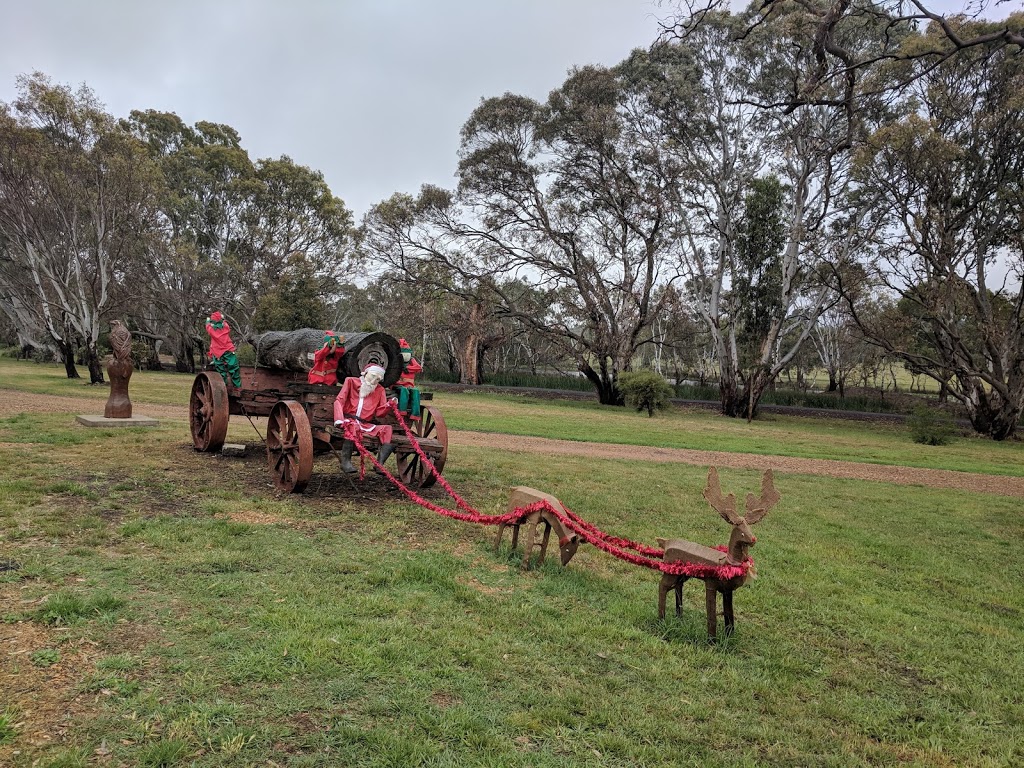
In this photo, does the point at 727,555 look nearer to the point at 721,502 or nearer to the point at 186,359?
the point at 721,502

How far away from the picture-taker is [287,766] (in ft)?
8.21

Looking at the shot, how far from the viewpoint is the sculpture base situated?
1090 centimetres

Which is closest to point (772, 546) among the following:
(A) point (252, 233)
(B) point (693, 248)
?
(B) point (693, 248)

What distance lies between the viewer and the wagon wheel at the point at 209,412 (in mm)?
8391

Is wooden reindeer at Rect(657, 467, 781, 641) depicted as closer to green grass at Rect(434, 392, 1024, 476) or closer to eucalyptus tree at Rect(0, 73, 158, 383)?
green grass at Rect(434, 392, 1024, 476)

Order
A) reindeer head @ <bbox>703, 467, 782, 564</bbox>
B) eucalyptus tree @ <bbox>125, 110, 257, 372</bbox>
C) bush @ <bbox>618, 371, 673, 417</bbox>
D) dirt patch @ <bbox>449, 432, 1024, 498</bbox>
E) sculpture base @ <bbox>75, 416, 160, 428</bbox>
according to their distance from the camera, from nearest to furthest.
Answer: reindeer head @ <bbox>703, 467, 782, 564</bbox>, sculpture base @ <bbox>75, 416, 160, 428</bbox>, dirt patch @ <bbox>449, 432, 1024, 498</bbox>, bush @ <bbox>618, 371, 673, 417</bbox>, eucalyptus tree @ <bbox>125, 110, 257, 372</bbox>

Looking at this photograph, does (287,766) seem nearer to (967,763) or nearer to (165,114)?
(967,763)

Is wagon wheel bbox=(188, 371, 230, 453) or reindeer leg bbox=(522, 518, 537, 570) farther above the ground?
wagon wheel bbox=(188, 371, 230, 453)

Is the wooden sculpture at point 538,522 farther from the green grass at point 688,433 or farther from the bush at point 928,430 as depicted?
the bush at point 928,430

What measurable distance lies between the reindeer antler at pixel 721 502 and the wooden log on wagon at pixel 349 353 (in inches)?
180

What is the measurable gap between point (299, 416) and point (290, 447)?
454mm

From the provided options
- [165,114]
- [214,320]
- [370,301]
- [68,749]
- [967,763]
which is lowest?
[967,763]

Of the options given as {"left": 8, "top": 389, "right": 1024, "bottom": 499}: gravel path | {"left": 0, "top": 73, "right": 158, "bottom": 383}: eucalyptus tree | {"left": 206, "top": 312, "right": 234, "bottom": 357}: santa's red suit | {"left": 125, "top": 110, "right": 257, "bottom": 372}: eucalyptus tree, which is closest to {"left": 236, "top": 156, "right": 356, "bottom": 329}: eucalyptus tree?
{"left": 125, "top": 110, "right": 257, "bottom": 372}: eucalyptus tree

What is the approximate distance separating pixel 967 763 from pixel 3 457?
9.40 m
